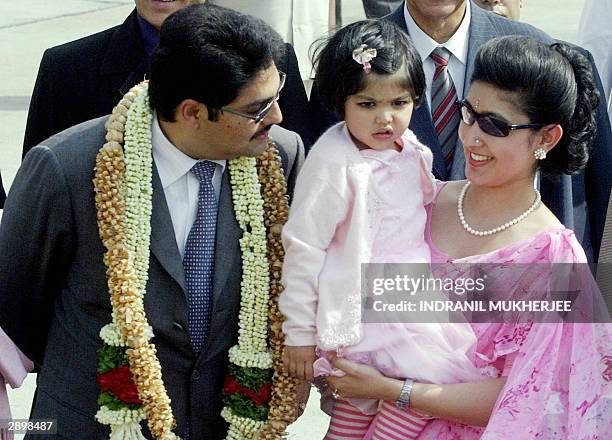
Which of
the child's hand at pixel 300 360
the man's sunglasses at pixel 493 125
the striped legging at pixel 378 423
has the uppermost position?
the man's sunglasses at pixel 493 125

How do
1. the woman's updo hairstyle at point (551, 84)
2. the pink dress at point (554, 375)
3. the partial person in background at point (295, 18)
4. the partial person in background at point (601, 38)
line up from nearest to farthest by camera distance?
the pink dress at point (554, 375) < the woman's updo hairstyle at point (551, 84) < the partial person in background at point (295, 18) < the partial person in background at point (601, 38)

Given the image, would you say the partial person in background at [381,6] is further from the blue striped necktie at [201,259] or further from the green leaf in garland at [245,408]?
the green leaf in garland at [245,408]

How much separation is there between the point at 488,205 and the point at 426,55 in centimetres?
85

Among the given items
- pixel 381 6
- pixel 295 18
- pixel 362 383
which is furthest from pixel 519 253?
pixel 381 6

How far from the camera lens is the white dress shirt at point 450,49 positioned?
4047 millimetres

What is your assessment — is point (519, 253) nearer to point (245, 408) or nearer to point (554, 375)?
point (554, 375)

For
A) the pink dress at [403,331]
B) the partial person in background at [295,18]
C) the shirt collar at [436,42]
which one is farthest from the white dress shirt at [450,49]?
the partial person in background at [295,18]

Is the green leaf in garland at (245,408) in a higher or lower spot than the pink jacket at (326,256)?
lower

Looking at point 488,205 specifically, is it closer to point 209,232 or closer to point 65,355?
point 209,232

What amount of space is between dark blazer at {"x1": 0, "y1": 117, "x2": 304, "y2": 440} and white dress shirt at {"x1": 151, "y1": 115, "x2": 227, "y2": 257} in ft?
0.14

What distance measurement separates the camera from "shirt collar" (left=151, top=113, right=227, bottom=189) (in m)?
3.33

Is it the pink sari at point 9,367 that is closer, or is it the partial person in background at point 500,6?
the pink sari at point 9,367

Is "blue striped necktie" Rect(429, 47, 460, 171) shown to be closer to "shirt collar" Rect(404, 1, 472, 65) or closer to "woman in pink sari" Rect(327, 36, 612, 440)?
"shirt collar" Rect(404, 1, 472, 65)

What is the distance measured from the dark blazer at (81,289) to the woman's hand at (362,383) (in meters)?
0.33
